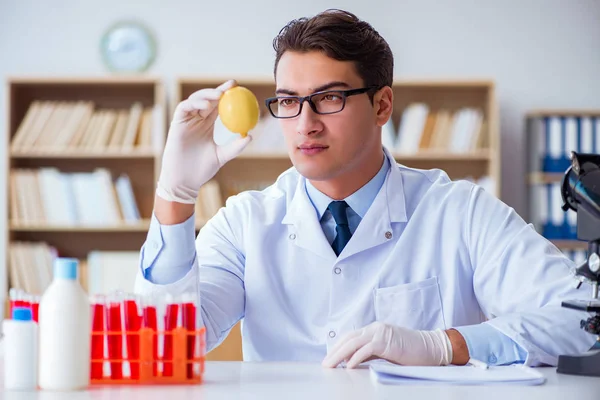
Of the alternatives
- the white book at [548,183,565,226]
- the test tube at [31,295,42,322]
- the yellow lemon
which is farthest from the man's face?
the white book at [548,183,565,226]

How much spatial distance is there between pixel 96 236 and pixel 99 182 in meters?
0.39

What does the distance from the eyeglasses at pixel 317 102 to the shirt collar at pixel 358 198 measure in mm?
219

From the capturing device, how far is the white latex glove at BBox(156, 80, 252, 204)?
4.97 feet

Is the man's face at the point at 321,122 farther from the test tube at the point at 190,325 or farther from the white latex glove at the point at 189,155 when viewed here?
the test tube at the point at 190,325

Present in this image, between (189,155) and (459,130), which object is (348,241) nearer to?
(189,155)

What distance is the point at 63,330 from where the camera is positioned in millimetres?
1104

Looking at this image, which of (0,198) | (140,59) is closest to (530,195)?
(140,59)

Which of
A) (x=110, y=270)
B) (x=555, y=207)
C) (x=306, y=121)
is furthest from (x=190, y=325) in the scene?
(x=555, y=207)

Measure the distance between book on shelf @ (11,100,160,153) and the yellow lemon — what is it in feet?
8.88

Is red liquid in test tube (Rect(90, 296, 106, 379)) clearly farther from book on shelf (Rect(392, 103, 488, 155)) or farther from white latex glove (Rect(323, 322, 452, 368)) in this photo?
book on shelf (Rect(392, 103, 488, 155))

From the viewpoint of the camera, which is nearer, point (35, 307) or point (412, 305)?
point (35, 307)

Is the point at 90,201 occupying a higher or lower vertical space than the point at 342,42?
lower

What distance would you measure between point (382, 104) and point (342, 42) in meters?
0.20

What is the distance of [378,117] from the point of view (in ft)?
6.29
